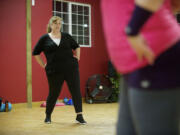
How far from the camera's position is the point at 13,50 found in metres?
6.36

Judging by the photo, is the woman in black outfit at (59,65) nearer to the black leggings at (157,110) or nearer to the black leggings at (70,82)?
the black leggings at (70,82)

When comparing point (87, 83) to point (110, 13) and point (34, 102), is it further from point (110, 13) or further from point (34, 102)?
point (110, 13)

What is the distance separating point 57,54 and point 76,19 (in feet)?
12.2

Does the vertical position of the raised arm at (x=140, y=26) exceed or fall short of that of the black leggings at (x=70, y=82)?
it exceeds it

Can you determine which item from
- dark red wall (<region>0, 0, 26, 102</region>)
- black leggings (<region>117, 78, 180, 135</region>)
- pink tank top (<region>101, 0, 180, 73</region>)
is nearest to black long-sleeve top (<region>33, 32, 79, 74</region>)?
dark red wall (<region>0, 0, 26, 102</region>)

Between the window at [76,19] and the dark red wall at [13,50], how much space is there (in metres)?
1.00

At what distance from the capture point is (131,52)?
801 millimetres

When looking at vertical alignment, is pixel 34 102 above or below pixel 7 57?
below

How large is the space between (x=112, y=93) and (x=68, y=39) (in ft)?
12.1

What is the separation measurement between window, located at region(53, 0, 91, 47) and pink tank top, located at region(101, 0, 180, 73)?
6.35 metres

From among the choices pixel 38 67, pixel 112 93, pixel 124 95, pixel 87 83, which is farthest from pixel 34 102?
pixel 124 95

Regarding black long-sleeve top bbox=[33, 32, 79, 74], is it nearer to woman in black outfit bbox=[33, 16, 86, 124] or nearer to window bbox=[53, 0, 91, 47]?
woman in black outfit bbox=[33, 16, 86, 124]

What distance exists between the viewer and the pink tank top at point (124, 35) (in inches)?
30.6

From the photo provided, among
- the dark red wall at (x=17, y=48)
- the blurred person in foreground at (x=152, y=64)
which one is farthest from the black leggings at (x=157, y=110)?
the dark red wall at (x=17, y=48)
